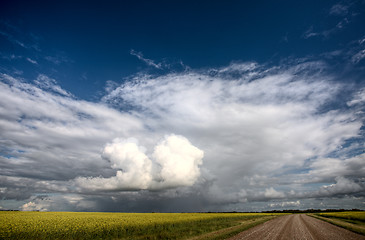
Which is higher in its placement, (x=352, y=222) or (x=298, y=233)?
(x=298, y=233)

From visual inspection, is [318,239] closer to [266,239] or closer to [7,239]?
[266,239]

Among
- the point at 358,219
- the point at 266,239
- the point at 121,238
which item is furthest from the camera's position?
the point at 358,219

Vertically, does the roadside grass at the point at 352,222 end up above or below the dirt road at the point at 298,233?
below

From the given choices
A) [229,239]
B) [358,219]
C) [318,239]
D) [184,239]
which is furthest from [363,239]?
[358,219]

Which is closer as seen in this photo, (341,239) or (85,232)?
(341,239)

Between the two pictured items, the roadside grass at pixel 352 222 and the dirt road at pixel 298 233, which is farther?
the roadside grass at pixel 352 222

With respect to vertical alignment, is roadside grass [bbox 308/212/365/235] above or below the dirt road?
below

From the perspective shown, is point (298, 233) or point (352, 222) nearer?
point (298, 233)

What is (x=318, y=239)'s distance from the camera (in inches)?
750

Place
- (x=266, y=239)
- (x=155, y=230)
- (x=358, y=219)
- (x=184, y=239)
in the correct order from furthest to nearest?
(x=358, y=219)
(x=155, y=230)
(x=184, y=239)
(x=266, y=239)

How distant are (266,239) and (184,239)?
8.00 metres

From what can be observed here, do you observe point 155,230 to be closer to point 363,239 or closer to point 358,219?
point 363,239

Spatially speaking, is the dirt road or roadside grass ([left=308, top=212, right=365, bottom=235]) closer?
the dirt road

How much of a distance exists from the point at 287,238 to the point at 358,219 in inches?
1837
